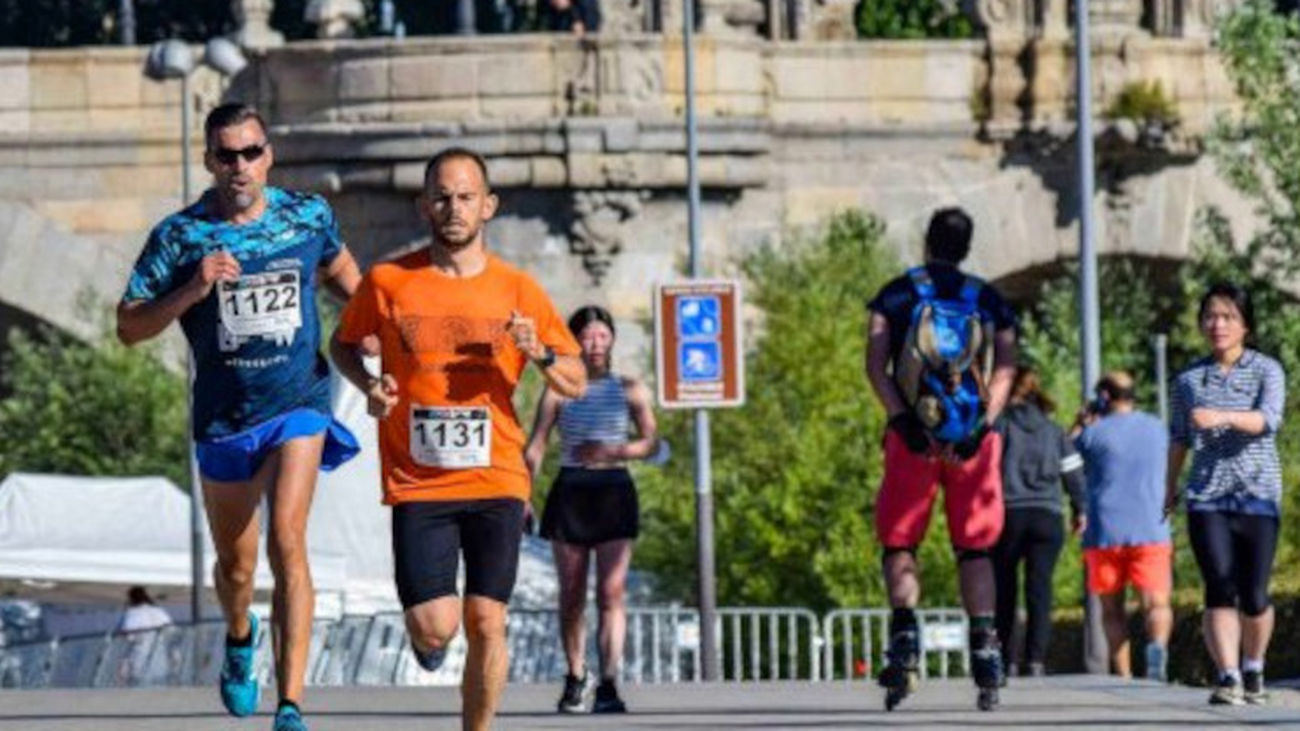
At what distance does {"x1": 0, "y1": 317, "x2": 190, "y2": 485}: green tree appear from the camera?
5938 centimetres

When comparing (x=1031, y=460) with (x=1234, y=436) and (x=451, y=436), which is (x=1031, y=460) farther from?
(x=451, y=436)

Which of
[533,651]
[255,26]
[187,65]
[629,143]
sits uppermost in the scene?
[255,26]

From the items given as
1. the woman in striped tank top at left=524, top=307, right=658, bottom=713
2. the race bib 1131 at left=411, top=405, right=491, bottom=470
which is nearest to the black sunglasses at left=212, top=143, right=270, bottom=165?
the race bib 1131 at left=411, top=405, right=491, bottom=470

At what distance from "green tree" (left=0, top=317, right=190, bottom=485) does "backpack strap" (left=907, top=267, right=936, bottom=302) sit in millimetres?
34069

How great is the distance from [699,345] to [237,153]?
20.1 m

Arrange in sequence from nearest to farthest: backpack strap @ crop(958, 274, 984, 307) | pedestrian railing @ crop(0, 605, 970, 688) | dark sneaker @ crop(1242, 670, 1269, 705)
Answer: backpack strap @ crop(958, 274, 984, 307)
dark sneaker @ crop(1242, 670, 1269, 705)
pedestrian railing @ crop(0, 605, 970, 688)

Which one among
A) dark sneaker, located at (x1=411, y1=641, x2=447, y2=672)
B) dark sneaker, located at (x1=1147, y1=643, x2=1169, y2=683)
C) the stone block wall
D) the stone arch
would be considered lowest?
dark sneaker, located at (x1=1147, y1=643, x2=1169, y2=683)

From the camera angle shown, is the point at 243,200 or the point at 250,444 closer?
the point at 250,444

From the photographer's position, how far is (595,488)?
27.8 m

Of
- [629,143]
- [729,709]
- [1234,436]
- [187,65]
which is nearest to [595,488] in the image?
[729,709]

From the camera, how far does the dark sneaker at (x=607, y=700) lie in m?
26.9

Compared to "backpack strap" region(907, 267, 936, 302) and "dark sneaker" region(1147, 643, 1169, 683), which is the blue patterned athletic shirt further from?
"dark sneaker" region(1147, 643, 1169, 683)

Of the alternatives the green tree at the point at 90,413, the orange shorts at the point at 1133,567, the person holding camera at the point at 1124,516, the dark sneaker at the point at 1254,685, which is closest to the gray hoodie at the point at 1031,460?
the person holding camera at the point at 1124,516

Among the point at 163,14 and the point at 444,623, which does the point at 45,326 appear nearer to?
the point at 163,14
